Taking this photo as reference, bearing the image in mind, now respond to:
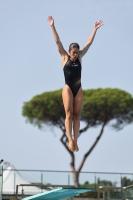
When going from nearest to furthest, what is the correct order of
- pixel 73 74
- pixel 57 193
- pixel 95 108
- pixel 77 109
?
pixel 73 74
pixel 77 109
pixel 57 193
pixel 95 108

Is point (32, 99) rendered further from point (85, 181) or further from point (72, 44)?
point (72, 44)

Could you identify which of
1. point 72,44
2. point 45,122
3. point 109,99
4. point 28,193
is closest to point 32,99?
point 45,122

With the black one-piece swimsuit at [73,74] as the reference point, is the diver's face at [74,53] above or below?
above

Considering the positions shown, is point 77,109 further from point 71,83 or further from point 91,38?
point 91,38

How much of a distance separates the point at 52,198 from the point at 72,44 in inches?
128

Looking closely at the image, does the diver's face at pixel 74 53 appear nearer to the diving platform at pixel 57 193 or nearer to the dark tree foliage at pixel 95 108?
the diving platform at pixel 57 193

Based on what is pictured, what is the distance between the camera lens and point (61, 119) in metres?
47.6

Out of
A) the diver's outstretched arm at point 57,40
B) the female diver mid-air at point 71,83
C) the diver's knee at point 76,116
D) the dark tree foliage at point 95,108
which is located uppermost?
the dark tree foliage at point 95,108

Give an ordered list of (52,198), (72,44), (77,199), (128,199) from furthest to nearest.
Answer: (77,199) < (128,199) < (52,198) < (72,44)

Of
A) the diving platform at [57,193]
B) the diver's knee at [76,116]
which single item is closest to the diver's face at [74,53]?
the diver's knee at [76,116]

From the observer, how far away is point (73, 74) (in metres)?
10.9

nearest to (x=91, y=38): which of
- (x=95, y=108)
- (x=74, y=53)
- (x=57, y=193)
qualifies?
(x=74, y=53)

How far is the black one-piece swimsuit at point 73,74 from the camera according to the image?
35.7ft

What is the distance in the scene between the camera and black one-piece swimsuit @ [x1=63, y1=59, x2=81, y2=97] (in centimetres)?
1088
